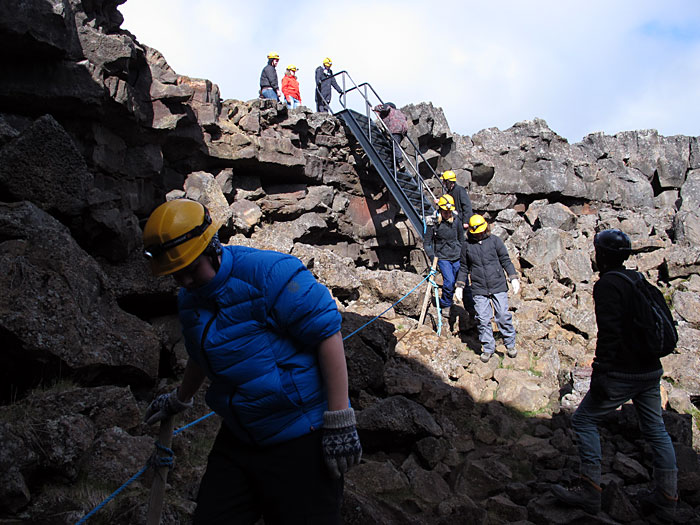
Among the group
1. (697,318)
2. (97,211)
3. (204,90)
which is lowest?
(697,318)

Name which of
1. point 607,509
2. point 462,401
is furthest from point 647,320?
point 462,401

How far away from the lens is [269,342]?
2.12m

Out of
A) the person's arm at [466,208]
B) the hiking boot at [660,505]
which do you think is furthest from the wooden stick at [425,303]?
the hiking boot at [660,505]

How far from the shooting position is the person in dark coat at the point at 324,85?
15141mm

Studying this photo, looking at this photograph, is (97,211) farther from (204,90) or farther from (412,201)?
(412,201)

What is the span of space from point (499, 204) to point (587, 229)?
2.67 meters

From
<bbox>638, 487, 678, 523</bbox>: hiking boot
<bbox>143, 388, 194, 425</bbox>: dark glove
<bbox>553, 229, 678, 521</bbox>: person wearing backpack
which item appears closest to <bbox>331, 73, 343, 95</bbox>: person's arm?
<bbox>553, 229, 678, 521</bbox>: person wearing backpack

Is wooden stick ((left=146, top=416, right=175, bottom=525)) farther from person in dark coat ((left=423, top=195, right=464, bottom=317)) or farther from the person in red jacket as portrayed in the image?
the person in red jacket

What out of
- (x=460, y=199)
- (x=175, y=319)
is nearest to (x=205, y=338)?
(x=175, y=319)

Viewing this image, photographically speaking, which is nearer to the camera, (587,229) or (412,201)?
(412,201)

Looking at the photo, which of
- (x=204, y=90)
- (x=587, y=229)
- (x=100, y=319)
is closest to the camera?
(x=100, y=319)

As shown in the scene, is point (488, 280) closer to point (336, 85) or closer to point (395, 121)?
point (395, 121)

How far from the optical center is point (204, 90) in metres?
11.5

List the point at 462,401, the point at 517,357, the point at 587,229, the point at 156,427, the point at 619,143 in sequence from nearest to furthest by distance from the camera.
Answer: the point at 156,427
the point at 462,401
the point at 517,357
the point at 587,229
the point at 619,143
